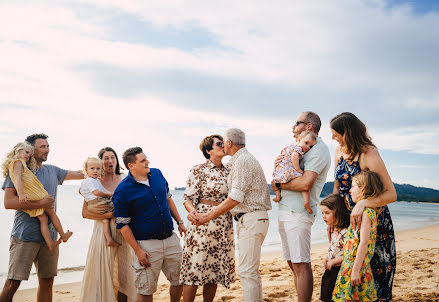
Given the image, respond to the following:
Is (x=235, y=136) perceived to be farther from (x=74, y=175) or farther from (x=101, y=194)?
(x=74, y=175)

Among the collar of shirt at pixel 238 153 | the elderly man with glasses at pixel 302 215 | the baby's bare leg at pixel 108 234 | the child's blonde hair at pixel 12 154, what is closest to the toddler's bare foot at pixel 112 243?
the baby's bare leg at pixel 108 234

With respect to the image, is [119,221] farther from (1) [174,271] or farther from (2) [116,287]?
(2) [116,287]

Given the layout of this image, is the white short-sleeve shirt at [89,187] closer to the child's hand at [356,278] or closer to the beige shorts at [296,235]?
the beige shorts at [296,235]

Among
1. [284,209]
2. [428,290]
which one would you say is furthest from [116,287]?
[428,290]

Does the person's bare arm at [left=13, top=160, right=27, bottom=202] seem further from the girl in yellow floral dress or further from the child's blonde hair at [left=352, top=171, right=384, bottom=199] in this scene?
the child's blonde hair at [left=352, top=171, right=384, bottom=199]

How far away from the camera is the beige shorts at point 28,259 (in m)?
4.18

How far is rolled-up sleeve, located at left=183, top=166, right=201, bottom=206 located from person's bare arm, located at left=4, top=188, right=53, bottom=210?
1532 mm

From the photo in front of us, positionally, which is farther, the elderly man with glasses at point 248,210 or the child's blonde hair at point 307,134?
the child's blonde hair at point 307,134

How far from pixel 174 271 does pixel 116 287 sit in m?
0.79

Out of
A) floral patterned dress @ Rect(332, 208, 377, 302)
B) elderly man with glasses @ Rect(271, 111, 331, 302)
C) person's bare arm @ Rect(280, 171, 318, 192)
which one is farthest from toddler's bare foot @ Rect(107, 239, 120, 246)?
floral patterned dress @ Rect(332, 208, 377, 302)

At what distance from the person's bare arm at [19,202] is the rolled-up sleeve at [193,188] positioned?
1532 millimetres

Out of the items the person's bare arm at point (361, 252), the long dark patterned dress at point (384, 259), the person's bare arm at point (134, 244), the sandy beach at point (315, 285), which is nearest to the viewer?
the person's bare arm at point (361, 252)

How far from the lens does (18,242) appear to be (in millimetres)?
4250

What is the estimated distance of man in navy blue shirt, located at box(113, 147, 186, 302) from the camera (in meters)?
3.66
